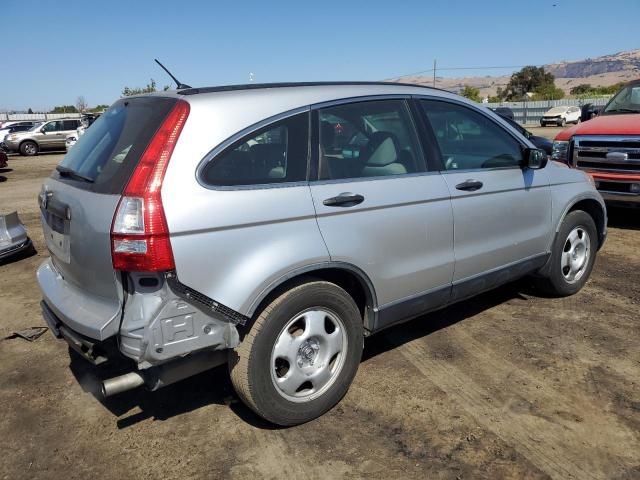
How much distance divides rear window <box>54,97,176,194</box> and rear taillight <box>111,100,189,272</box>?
99 millimetres

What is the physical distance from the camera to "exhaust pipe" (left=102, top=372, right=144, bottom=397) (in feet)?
8.50

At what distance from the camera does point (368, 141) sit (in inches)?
132

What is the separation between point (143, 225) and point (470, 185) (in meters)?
2.26

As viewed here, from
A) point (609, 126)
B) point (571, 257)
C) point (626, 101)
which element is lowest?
point (571, 257)

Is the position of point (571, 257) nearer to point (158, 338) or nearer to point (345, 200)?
point (345, 200)

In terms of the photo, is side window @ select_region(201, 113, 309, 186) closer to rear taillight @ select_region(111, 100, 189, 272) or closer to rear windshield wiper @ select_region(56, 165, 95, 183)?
rear taillight @ select_region(111, 100, 189, 272)

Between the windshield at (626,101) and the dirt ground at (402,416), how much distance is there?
4644mm

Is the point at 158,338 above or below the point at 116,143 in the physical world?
below

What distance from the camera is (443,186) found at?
140 inches

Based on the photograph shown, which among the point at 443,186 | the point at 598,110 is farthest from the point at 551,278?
the point at 598,110

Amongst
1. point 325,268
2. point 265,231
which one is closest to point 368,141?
point 325,268

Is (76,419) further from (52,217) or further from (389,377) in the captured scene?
(389,377)

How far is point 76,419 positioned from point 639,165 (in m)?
6.91

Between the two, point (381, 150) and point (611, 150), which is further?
point (611, 150)
